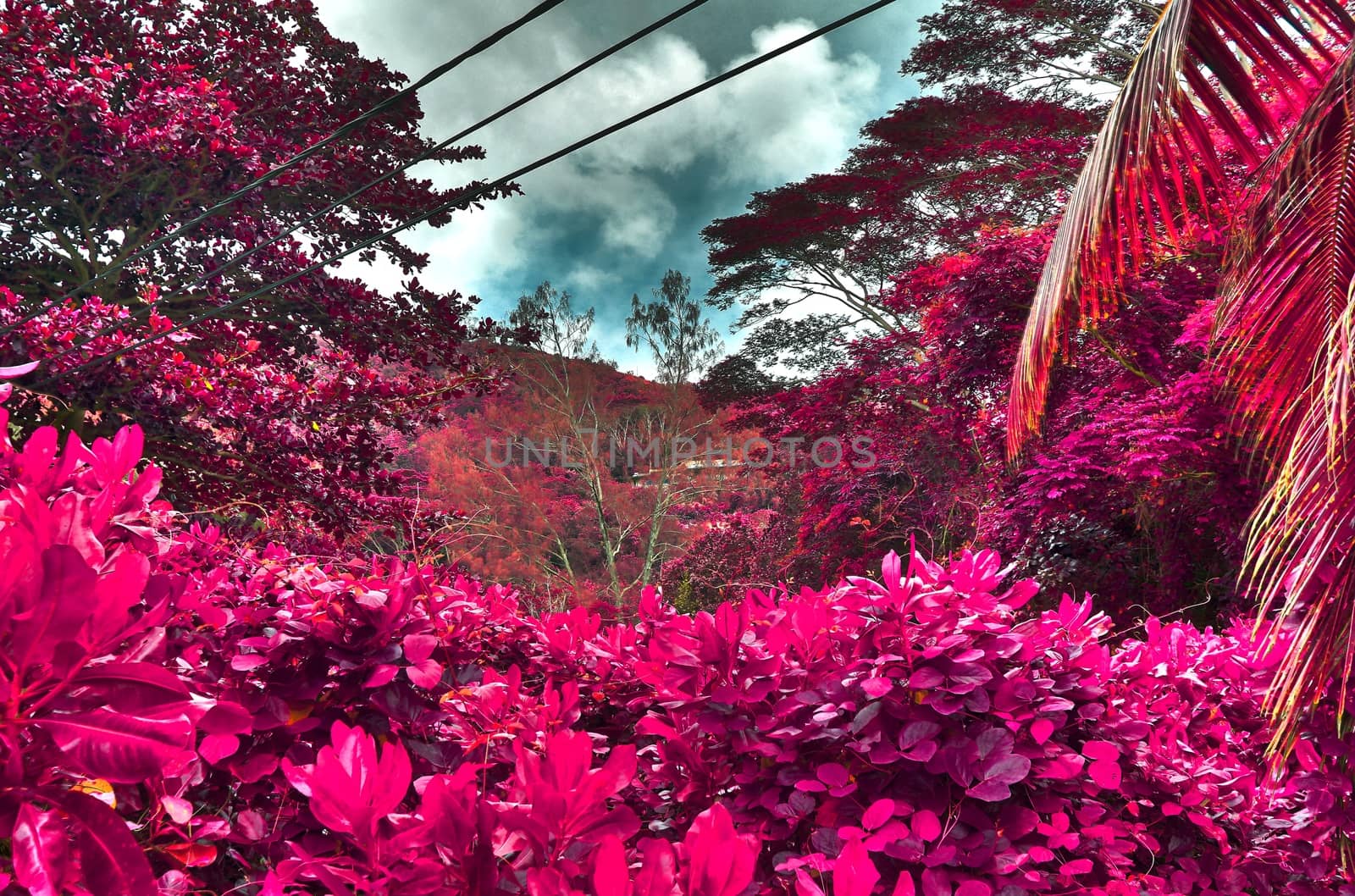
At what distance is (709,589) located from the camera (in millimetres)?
10430

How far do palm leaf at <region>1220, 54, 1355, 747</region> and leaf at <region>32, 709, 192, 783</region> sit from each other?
72.6 inches

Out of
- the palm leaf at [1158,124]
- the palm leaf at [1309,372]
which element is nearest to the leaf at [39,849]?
the palm leaf at [1309,372]

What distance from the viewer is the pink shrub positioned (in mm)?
796

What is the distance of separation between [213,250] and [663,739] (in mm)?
5375

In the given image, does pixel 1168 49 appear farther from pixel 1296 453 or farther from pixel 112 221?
pixel 112 221

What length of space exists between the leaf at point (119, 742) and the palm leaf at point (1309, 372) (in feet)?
6.05

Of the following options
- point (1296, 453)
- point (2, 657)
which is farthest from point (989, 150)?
point (2, 657)

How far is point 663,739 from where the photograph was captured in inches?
59.2

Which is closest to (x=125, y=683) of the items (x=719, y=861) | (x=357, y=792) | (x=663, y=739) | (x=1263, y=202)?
(x=357, y=792)

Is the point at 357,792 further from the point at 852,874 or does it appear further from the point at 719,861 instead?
the point at 852,874

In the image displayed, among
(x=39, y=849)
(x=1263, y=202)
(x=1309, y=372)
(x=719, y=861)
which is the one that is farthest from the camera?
(x=1263, y=202)

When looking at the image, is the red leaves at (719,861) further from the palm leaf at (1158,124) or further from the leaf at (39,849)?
the palm leaf at (1158,124)

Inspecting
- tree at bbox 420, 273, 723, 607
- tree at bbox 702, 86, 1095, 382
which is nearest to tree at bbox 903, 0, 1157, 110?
tree at bbox 702, 86, 1095, 382

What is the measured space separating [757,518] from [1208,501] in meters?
6.74
